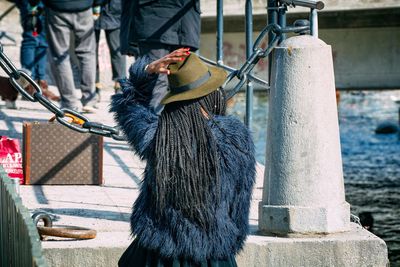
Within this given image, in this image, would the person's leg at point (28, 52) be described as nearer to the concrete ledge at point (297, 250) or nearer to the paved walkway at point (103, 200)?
the paved walkway at point (103, 200)

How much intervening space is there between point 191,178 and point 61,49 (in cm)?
666

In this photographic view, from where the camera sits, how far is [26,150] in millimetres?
8031

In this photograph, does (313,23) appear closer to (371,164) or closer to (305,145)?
(305,145)

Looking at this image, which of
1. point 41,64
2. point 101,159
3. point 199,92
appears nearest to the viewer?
point 199,92

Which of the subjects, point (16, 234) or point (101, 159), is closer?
point (16, 234)

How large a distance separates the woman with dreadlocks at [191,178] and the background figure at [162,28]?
366cm

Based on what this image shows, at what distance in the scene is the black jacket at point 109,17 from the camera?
41.3ft

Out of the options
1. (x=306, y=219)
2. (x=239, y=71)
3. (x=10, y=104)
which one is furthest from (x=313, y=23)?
(x=10, y=104)

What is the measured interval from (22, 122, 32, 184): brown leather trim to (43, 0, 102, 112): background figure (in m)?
3.17

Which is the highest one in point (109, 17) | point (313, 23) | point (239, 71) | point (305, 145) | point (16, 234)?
point (109, 17)

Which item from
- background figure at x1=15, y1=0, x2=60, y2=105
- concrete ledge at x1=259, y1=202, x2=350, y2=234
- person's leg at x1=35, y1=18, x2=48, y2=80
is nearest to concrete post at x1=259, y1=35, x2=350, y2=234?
concrete ledge at x1=259, y1=202, x2=350, y2=234

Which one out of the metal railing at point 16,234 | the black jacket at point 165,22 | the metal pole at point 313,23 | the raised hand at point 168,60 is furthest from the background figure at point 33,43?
the raised hand at point 168,60

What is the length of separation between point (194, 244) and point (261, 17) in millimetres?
11988

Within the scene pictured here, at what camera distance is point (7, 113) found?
11.7 metres
